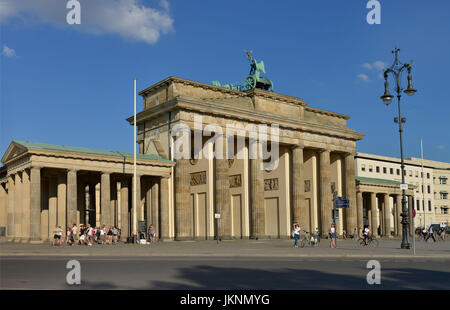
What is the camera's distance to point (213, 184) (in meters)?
52.2

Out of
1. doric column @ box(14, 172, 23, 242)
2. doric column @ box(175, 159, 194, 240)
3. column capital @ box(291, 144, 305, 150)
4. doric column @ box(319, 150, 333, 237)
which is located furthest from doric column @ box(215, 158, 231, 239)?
doric column @ box(14, 172, 23, 242)

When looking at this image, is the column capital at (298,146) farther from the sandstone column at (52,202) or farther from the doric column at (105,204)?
the sandstone column at (52,202)

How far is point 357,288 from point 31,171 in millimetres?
32397

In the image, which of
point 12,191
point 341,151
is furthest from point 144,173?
point 341,151

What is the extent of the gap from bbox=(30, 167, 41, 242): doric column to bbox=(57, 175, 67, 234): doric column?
10.3 ft

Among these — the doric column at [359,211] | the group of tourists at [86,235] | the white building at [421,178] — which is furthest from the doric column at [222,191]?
the white building at [421,178]

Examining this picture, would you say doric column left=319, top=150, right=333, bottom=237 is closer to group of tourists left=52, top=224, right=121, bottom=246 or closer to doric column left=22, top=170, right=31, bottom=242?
group of tourists left=52, top=224, right=121, bottom=246

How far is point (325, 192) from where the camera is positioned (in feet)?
200

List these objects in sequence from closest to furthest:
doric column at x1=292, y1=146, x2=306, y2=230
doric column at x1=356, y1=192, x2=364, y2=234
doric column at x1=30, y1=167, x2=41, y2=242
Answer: doric column at x1=30, y1=167, x2=41, y2=242, doric column at x1=292, y1=146, x2=306, y2=230, doric column at x1=356, y1=192, x2=364, y2=234

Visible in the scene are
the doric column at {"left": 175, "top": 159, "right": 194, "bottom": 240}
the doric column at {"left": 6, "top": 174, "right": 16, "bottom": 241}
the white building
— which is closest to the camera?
the doric column at {"left": 6, "top": 174, "right": 16, "bottom": 241}

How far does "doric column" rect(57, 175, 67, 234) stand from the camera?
4252 cm

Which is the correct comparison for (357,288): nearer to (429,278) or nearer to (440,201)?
(429,278)

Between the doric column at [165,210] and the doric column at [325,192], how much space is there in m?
21.9

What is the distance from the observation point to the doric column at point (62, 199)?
42519mm
